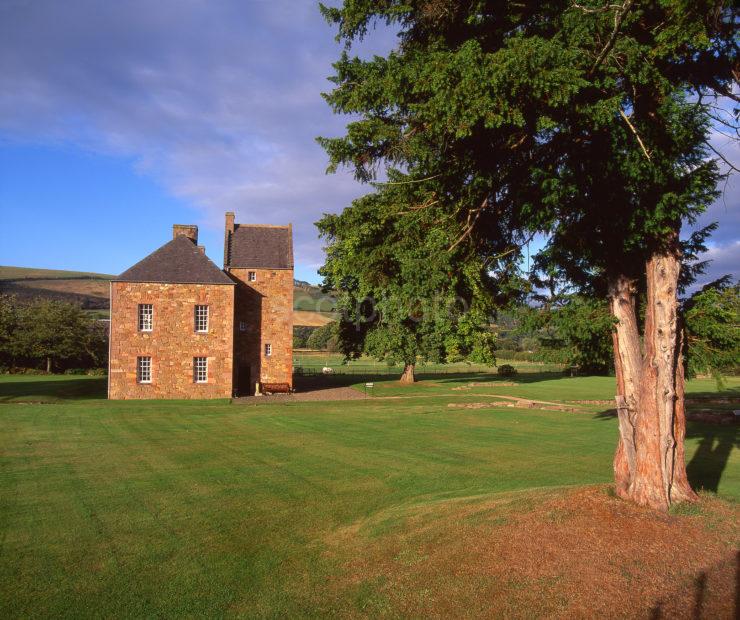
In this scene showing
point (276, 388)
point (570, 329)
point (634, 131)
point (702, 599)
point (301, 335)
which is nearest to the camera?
point (702, 599)

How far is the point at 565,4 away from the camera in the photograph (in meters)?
8.60

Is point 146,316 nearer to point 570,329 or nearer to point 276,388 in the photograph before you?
point 276,388

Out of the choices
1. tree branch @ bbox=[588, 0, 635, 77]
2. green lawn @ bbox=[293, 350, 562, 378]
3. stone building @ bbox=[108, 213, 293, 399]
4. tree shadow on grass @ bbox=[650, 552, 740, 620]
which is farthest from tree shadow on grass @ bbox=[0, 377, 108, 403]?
tree shadow on grass @ bbox=[650, 552, 740, 620]

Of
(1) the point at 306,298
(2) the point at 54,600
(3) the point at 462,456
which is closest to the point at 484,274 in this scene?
(3) the point at 462,456

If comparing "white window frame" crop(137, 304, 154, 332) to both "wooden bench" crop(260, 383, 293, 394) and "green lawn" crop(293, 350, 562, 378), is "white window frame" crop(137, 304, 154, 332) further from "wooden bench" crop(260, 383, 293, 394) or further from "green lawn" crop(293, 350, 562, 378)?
"green lawn" crop(293, 350, 562, 378)

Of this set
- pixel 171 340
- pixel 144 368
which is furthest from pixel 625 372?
pixel 144 368

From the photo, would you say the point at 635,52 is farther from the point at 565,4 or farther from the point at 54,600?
→ the point at 54,600

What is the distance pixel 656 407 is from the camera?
8531 millimetres

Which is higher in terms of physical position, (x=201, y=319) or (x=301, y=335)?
(x=301, y=335)

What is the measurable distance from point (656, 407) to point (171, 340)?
31.5 metres

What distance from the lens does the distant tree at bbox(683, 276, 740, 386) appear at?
9.09m

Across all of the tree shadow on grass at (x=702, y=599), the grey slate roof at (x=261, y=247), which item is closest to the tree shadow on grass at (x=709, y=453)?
the tree shadow on grass at (x=702, y=599)

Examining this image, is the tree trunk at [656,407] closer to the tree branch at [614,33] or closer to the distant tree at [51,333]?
the tree branch at [614,33]

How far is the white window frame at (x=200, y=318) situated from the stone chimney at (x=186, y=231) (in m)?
5.63
